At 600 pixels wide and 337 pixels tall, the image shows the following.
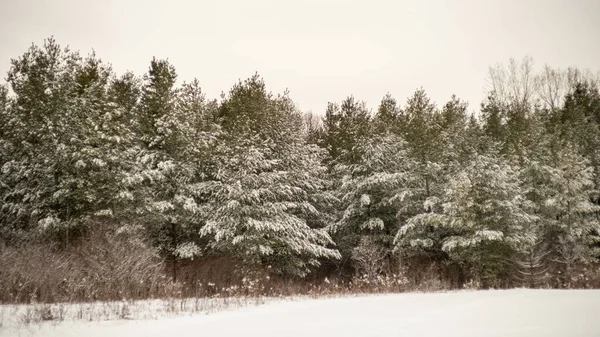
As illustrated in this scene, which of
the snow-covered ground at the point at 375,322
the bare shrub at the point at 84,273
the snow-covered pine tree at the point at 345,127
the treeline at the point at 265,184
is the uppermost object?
the snow-covered pine tree at the point at 345,127

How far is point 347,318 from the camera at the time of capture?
27.6 feet

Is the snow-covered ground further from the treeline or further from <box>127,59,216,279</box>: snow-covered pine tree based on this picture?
<box>127,59,216,279</box>: snow-covered pine tree

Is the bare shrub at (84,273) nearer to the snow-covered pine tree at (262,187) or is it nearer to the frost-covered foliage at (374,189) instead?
the snow-covered pine tree at (262,187)

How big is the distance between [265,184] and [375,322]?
44.3 ft

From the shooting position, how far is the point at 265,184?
2062cm

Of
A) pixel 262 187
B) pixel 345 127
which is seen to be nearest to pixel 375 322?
pixel 262 187

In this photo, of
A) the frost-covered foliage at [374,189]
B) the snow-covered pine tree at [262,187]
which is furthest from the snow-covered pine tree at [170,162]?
the frost-covered foliage at [374,189]

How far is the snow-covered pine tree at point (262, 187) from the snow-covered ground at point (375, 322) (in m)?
9.17

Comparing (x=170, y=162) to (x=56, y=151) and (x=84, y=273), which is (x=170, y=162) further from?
(x=84, y=273)

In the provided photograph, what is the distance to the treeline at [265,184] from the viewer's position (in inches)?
726

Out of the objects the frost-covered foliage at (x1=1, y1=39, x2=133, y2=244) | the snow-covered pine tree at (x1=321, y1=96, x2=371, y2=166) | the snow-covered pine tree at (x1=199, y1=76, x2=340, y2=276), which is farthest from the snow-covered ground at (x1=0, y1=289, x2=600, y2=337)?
the snow-covered pine tree at (x1=321, y1=96, x2=371, y2=166)

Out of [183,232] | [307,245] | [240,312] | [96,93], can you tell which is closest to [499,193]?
[307,245]

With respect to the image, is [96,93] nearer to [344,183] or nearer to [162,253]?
[162,253]

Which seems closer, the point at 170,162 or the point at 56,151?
the point at 56,151
